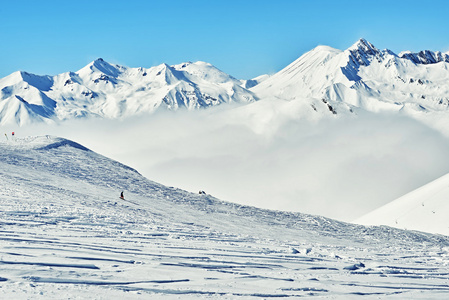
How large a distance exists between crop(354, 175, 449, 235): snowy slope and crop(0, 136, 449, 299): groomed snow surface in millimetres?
14194

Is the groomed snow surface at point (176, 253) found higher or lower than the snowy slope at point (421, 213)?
lower

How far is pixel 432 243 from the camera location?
115 feet

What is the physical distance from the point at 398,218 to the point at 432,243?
21.4 metres

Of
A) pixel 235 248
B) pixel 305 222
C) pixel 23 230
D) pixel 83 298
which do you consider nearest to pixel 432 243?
pixel 305 222

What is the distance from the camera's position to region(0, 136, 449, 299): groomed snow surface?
44.3ft

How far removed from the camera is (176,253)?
1819 cm

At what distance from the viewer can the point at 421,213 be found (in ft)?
179

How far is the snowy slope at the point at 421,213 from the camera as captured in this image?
5045 centimetres

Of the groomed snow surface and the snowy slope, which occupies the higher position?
the snowy slope

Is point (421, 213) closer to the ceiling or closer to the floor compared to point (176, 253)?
closer to the ceiling

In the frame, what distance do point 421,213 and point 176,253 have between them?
42.0 metres

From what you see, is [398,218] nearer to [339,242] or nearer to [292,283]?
[339,242]

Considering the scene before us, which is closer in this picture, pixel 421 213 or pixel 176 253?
pixel 176 253

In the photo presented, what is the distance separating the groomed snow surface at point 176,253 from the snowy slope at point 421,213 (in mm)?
14194
